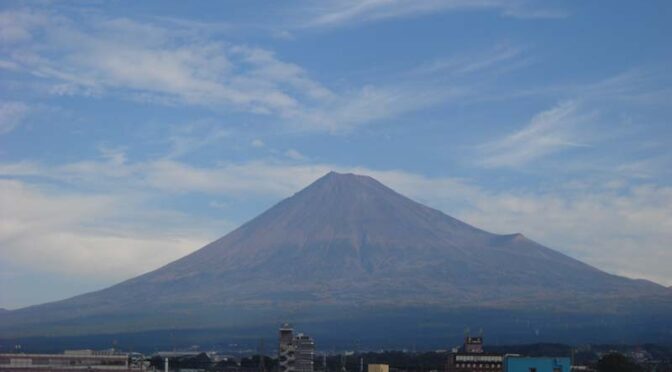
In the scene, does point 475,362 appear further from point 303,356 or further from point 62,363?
point 62,363

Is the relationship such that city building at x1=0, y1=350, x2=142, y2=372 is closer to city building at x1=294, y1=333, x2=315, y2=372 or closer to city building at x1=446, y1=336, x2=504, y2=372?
city building at x1=294, y1=333, x2=315, y2=372

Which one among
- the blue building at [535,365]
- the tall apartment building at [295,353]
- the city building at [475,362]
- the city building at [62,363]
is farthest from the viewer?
the city building at [475,362]

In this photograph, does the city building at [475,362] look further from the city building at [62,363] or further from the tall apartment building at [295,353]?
the city building at [62,363]

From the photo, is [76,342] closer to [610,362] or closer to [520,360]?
[610,362]

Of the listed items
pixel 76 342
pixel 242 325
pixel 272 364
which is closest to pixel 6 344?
pixel 76 342

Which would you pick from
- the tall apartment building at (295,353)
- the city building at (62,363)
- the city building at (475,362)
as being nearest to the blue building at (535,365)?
the tall apartment building at (295,353)

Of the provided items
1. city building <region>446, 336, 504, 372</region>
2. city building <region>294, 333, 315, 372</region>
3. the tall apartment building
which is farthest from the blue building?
city building <region>446, 336, 504, 372</region>
